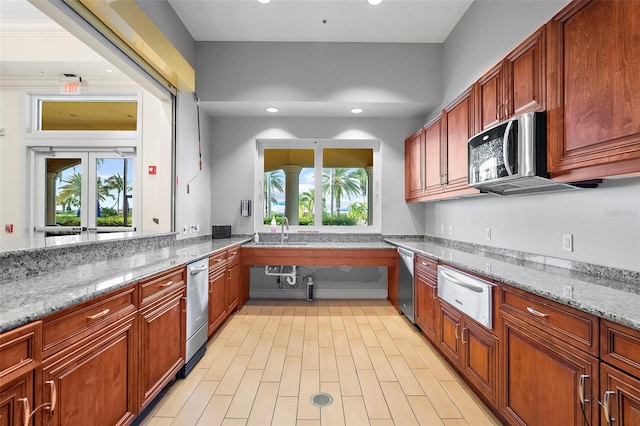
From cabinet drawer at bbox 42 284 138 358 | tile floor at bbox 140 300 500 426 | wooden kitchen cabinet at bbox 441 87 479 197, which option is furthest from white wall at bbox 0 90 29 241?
wooden kitchen cabinet at bbox 441 87 479 197

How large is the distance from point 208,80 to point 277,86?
32.9 inches

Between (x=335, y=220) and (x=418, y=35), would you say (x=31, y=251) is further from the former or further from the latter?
(x=418, y=35)

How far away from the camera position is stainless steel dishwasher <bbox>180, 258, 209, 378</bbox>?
2418 mm

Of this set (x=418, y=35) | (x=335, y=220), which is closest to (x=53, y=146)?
(x=335, y=220)

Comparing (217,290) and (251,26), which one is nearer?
(217,290)

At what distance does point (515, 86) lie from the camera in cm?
205

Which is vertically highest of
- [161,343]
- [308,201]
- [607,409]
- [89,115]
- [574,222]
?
[89,115]

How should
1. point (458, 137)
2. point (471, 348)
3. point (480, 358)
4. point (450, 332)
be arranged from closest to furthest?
point (480, 358) < point (471, 348) < point (450, 332) < point (458, 137)

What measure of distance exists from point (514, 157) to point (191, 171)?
10.8 feet

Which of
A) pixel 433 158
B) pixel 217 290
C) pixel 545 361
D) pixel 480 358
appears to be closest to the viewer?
pixel 545 361

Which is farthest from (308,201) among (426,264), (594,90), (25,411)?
(25,411)

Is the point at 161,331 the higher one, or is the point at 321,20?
the point at 321,20

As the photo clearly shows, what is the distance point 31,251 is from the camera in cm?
167

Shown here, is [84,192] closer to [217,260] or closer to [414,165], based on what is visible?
[217,260]
